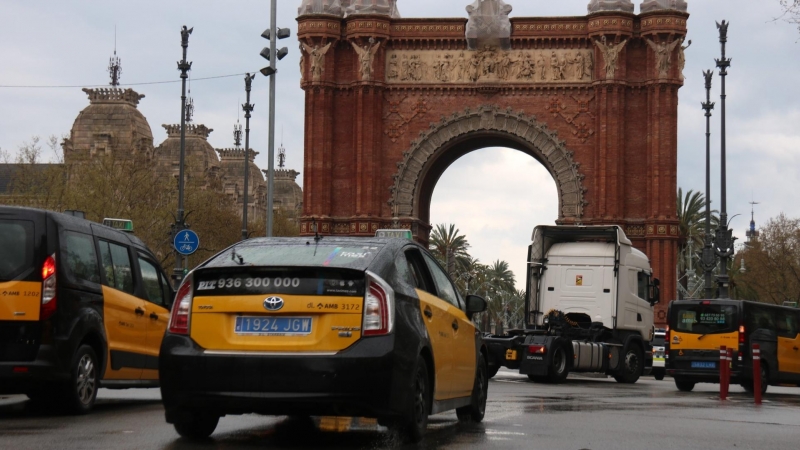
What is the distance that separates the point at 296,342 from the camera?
8961mm

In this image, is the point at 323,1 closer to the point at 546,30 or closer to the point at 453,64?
the point at 453,64

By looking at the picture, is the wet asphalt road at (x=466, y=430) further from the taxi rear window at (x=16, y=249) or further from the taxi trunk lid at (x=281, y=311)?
the taxi rear window at (x=16, y=249)

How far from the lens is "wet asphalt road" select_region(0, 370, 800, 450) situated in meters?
9.52

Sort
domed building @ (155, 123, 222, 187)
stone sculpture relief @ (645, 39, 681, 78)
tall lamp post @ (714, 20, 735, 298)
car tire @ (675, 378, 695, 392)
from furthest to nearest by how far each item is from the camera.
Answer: domed building @ (155, 123, 222, 187), stone sculpture relief @ (645, 39, 681, 78), tall lamp post @ (714, 20, 735, 298), car tire @ (675, 378, 695, 392)

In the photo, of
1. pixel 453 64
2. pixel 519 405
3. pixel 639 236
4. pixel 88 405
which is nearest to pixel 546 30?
pixel 453 64

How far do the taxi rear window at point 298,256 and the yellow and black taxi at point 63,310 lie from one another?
9.27ft

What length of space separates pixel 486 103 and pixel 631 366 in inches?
914

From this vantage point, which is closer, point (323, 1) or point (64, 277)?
point (64, 277)

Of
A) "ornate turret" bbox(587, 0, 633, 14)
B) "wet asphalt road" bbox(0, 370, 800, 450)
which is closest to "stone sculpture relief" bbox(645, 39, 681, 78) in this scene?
"ornate turret" bbox(587, 0, 633, 14)

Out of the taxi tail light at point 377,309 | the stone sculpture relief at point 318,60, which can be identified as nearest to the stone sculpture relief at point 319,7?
the stone sculpture relief at point 318,60

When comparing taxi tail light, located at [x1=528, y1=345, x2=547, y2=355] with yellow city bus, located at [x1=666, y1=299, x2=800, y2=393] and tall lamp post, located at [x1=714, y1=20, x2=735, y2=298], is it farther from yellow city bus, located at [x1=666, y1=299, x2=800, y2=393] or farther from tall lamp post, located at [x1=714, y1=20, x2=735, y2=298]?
tall lamp post, located at [x1=714, y1=20, x2=735, y2=298]

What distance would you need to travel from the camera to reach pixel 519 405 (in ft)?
49.4

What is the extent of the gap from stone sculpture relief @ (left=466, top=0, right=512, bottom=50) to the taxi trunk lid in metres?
41.0

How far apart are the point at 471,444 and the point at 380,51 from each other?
1603 inches
